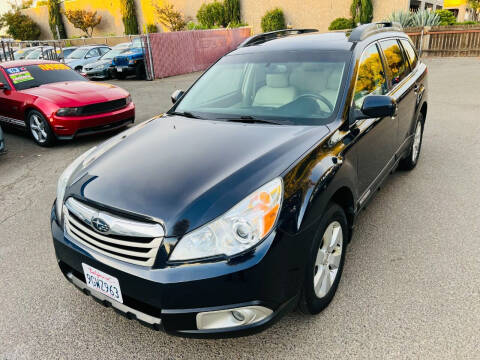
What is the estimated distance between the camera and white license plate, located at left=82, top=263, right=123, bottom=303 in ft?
6.82

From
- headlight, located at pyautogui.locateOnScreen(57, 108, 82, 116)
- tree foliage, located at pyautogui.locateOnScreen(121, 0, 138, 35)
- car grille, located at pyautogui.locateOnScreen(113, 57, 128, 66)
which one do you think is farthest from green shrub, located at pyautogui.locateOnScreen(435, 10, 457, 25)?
tree foliage, located at pyautogui.locateOnScreen(121, 0, 138, 35)

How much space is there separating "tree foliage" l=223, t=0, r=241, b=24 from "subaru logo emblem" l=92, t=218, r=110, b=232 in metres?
32.2

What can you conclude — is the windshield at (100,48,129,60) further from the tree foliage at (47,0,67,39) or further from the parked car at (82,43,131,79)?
the tree foliage at (47,0,67,39)

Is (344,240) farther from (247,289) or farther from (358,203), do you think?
(247,289)

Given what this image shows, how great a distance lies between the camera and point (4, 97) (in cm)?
733

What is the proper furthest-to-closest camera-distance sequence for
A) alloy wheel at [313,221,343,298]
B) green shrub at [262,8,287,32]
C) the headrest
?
1. green shrub at [262,8,287,32]
2. the headrest
3. alloy wheel at [313,221,343,298]

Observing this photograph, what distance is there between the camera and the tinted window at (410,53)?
14.8ft

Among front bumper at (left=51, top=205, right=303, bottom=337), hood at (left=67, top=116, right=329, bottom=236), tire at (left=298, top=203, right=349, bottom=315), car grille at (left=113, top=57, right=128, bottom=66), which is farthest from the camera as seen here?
car grille at (left=113, top=57, right=128, bottom=66)

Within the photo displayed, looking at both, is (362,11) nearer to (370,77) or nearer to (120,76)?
(120,76)

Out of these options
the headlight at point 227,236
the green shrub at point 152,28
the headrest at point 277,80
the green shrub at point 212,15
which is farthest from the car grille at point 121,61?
the green shrub at point 152,28

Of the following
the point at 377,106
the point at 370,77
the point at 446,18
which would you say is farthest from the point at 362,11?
the point at 377,106

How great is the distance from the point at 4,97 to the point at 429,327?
7849mm

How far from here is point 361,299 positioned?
269 cm

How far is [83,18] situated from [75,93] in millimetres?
41203
